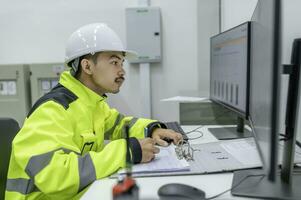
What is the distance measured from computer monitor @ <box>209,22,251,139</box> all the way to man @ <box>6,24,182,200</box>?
0.30 metres

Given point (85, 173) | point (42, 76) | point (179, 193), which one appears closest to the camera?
point (179, 193)

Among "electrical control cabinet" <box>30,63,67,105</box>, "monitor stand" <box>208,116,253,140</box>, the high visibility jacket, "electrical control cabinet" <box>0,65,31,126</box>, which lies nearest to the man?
the high visibility jacket

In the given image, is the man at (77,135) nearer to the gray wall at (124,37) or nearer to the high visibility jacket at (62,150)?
the high visibility jacket at (62,150)

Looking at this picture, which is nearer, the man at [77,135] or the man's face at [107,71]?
the man at [77,135]

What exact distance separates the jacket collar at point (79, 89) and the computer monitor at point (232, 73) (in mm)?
585

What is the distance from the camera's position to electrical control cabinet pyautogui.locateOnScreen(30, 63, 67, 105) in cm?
253

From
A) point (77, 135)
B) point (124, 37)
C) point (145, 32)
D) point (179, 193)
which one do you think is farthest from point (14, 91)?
point (179, 193)

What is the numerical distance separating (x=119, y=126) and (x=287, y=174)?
95 centimetres

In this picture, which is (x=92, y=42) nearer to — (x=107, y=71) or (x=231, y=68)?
(x=107, y=71)

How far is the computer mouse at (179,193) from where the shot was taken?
74cm

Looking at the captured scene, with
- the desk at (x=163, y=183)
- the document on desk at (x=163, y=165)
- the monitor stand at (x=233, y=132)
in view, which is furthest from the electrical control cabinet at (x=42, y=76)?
the desk at (x=163, y=183)

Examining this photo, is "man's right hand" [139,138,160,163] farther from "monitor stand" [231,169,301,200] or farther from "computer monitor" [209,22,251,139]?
"computer monitor" [209,22,251,139]

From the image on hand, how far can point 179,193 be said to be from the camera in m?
0.74

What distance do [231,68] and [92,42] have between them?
0.62 metres
